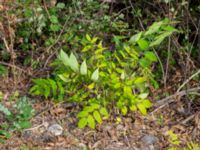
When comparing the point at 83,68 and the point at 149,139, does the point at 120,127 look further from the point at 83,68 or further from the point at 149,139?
the point at 83,68

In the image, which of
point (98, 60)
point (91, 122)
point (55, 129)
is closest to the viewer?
point (91, 122)

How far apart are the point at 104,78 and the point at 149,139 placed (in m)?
0.54

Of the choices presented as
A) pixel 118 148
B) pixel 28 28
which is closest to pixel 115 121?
pixel 118 148

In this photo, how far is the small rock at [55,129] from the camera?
3344 millimetres

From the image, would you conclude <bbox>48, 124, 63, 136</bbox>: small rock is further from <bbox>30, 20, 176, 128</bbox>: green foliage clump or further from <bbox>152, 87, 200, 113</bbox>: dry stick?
<bbox>152, 87, 200, 113</bbox>: dry stick

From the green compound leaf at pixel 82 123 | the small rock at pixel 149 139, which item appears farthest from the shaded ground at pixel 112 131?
the green compound leaf at pixel 82 123

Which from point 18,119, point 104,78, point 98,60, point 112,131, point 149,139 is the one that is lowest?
point 149,139

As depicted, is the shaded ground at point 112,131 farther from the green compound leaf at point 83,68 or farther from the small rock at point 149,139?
the green compound leaf at point 83,68

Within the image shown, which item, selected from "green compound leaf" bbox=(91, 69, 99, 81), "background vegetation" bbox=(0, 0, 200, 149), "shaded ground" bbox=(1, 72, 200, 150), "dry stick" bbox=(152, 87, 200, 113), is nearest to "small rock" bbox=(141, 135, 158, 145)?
"shaded ground" bbox=(1, 72, 200, 150)

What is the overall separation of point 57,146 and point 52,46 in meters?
0.93

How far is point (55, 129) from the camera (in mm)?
3373

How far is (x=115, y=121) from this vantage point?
11.5 ft

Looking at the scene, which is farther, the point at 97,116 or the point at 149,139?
the point at 149,139

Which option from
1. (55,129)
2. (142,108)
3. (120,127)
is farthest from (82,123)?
(142,108)
